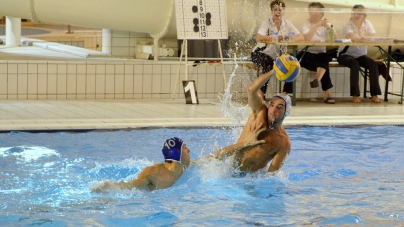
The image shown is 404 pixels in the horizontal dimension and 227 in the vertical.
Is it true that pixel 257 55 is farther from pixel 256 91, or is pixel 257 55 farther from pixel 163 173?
pixel 163 173

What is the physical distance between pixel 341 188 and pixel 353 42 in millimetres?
5318

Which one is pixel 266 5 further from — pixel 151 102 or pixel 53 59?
pixel 53 59

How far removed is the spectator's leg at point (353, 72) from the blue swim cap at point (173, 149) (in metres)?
6.50

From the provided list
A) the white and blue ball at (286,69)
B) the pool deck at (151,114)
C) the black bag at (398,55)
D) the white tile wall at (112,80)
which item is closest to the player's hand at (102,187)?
the white and blue ball at (286,69)

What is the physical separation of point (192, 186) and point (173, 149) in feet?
1.89

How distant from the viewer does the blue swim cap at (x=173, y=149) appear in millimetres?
5160

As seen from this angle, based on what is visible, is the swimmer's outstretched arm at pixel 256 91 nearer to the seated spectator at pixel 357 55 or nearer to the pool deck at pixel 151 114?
the pool deck at pixel 151 114

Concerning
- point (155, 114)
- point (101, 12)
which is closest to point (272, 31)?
point (155, 114)

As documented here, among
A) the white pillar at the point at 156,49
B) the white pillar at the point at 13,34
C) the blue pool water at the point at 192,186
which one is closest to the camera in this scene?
the blue pool water at the point at 192,186

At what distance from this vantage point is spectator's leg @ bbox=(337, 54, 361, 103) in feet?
36.6

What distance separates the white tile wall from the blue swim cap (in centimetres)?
573

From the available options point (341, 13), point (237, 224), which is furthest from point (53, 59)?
point (237, 224)

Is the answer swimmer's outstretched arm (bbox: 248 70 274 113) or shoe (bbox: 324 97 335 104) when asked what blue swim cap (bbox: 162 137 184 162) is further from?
shoe (bbox: 324 97 335 104)

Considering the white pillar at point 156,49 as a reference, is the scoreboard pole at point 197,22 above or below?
above
